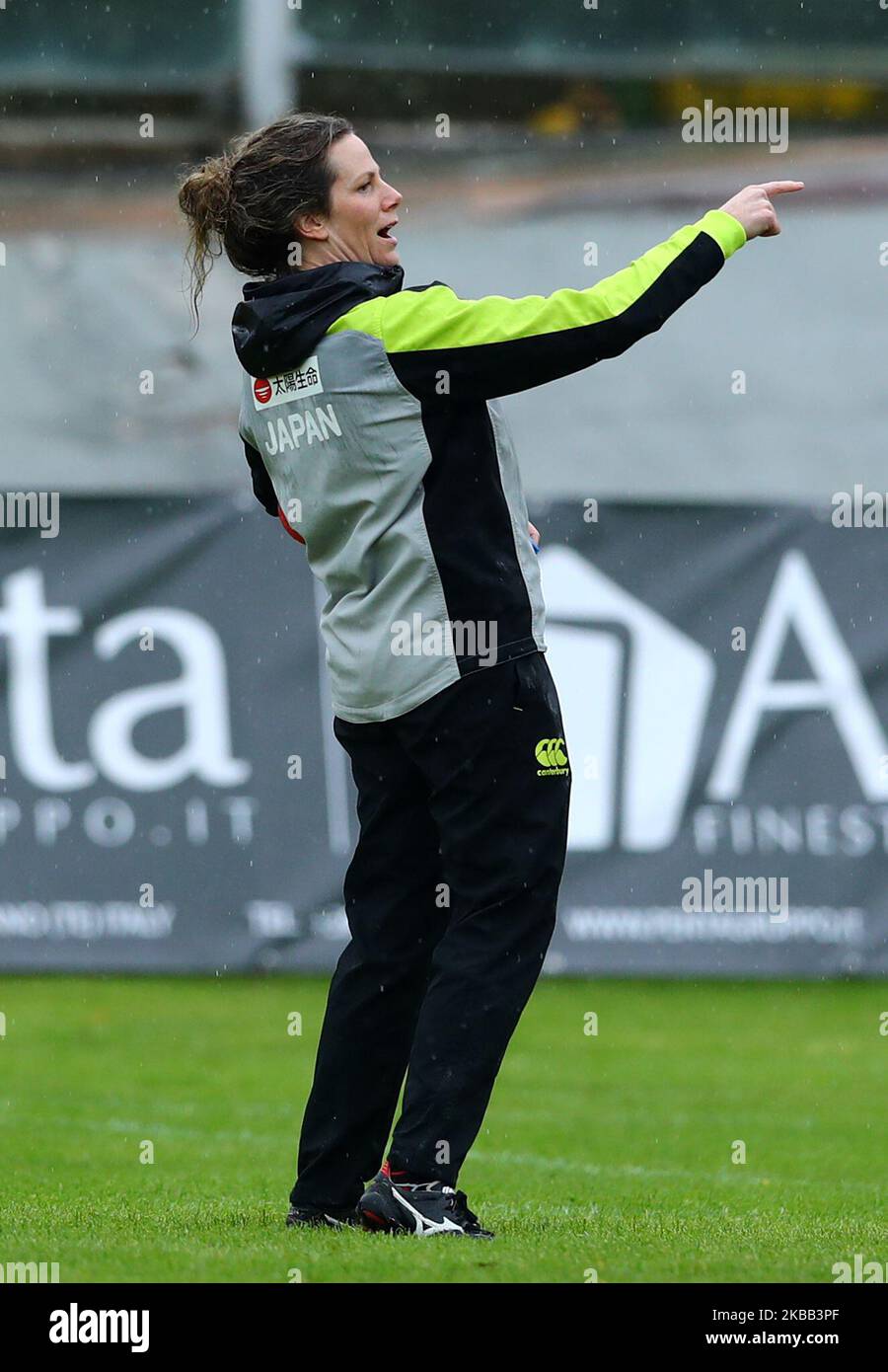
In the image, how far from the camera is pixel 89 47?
559 inches

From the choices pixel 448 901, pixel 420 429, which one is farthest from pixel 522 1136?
pixel 420 429

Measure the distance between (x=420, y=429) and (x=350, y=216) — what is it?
506mm

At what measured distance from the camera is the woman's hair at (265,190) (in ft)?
13.1

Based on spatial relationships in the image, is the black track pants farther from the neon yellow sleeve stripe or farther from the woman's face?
the woman's face

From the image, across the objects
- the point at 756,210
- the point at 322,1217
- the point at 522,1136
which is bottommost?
the point at 522,1136

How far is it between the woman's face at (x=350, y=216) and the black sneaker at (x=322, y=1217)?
1.91 meters

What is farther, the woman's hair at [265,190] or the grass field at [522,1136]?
the woman's hair at [265,190]

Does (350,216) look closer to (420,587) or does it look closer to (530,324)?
(530,324)

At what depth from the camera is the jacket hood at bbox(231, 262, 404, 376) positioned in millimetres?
3871

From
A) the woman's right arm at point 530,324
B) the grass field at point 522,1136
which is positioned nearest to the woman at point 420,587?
the woman's right arm at point 530,324

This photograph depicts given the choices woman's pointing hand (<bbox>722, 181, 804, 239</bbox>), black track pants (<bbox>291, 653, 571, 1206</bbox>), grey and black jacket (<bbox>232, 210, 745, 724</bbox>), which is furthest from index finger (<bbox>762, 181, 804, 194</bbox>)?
black track pants (<bbox>291, 653, 571, 1206</bbox>)

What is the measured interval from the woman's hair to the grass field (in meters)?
1.96

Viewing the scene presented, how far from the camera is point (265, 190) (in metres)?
3.99

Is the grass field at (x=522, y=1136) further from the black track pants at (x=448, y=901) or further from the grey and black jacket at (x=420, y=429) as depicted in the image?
the grey and black jacket at (x=420, y=429)
